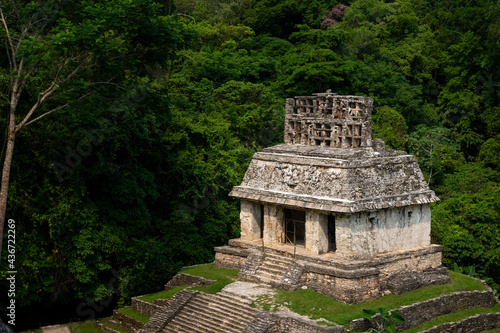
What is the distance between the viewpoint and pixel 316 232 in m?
18.6

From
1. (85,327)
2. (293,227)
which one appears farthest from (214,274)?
(85,327)

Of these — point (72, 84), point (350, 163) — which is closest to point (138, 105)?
point (72, 84)

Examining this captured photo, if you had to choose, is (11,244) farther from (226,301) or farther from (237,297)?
(237,297)

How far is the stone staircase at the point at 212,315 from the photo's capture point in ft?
56.0

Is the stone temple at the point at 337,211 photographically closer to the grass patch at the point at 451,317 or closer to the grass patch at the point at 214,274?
the grass patch at the point at 214,274

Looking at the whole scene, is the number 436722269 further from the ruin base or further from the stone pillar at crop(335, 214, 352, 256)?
the stone pillar at crop(335, 214, 352, 256)

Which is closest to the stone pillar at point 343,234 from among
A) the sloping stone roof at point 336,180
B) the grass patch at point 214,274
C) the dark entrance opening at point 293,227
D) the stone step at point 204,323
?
Result: the sloping stone roof at point 336,180

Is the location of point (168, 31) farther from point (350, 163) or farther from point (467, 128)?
point (467, 128)

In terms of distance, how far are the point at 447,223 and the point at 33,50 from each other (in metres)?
16.1

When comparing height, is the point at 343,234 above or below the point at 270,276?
above

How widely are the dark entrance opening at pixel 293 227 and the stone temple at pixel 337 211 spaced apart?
0.11m

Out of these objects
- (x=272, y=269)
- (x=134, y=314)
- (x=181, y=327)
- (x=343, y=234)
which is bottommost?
(x=134, y=314)

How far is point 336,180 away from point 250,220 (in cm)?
344

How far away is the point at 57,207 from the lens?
1970 centimetres
